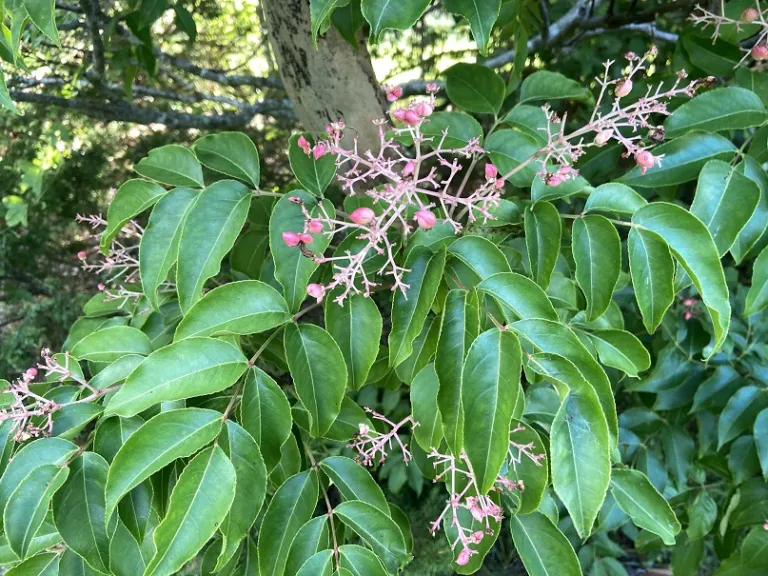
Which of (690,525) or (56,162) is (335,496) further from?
(56,162)

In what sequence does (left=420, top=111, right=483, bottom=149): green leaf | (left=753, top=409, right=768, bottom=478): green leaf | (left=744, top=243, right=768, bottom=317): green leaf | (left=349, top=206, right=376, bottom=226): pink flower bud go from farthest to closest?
(left=753, top=409, right=768, bottom=478): green leaf < (left=420, top=111, right=483, bottom=149): green leaf < (left=744, top=243, right=768, bottom=317): green leaf < (left=349, top=206, right=376, bottom=226): pink flower bud

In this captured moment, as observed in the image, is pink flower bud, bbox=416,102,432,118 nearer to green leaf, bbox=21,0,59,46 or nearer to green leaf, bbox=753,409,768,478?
green leaf, bbox=21,0,59,46

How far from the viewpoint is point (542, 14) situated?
1518 mm

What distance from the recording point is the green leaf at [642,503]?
0.70m

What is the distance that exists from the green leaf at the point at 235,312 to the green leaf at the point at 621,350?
0.42 metres

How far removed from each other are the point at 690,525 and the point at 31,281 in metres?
2.20

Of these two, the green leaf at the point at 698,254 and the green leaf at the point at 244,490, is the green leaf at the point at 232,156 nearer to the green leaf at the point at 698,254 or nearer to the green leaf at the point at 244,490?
the green leaf at the point at 244,490

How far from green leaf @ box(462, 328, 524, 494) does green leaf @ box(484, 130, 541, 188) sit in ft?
1.06

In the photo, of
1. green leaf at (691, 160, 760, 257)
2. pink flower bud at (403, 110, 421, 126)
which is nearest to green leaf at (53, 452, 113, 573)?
pink flower bud at (403, 110, 421, 126)

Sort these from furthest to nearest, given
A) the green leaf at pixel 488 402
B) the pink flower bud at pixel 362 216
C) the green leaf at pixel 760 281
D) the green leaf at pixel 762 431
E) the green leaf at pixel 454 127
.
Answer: the green leaf at pixel 762 431, the green leaf at pixel 454 127, the green leaf at pixel 760 281, the pink flower bud at pixel 362 216, the green leaf at pixel 488 402

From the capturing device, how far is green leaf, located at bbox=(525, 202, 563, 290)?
564 mm

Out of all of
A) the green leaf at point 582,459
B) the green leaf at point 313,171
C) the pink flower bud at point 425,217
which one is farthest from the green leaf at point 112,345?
the green leaf at point 582,459

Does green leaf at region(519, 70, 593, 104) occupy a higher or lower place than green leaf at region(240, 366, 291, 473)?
higher

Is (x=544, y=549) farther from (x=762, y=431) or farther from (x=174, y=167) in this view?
(x=174, y=167)
